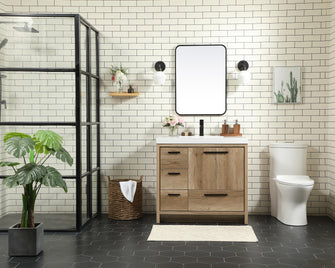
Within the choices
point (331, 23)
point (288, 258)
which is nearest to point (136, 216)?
point (288, 258)

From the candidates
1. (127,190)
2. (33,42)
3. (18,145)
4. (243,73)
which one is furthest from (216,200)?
(33,42)

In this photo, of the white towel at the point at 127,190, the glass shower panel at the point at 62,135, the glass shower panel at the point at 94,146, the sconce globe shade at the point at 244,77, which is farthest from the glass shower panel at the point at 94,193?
the sconce globe shade at the point at 244,77

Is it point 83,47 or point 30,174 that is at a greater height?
point 83,47

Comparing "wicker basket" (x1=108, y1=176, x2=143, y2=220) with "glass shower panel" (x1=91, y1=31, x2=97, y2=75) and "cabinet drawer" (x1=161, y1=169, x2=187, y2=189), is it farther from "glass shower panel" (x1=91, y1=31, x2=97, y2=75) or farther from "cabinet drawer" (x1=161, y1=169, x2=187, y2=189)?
"glass shower panel" (x1=91, y1=31, x2=97, y2=75)

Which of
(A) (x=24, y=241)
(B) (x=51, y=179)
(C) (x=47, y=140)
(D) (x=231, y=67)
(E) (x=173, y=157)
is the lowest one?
(A) (x=24, y=241)

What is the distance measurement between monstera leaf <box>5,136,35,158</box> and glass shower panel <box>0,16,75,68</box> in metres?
1.08

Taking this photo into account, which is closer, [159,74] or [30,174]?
[30,174]

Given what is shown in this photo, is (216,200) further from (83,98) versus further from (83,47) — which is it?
(83,47)

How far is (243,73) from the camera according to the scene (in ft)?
16.5

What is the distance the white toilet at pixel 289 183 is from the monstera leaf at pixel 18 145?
2998 millimetres

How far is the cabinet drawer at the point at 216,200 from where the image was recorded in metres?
4.64

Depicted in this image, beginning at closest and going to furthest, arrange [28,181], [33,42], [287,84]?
[28,181]
[33,42]
[287,84]

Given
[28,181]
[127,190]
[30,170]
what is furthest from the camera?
[127,190]

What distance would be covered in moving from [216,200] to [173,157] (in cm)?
77
